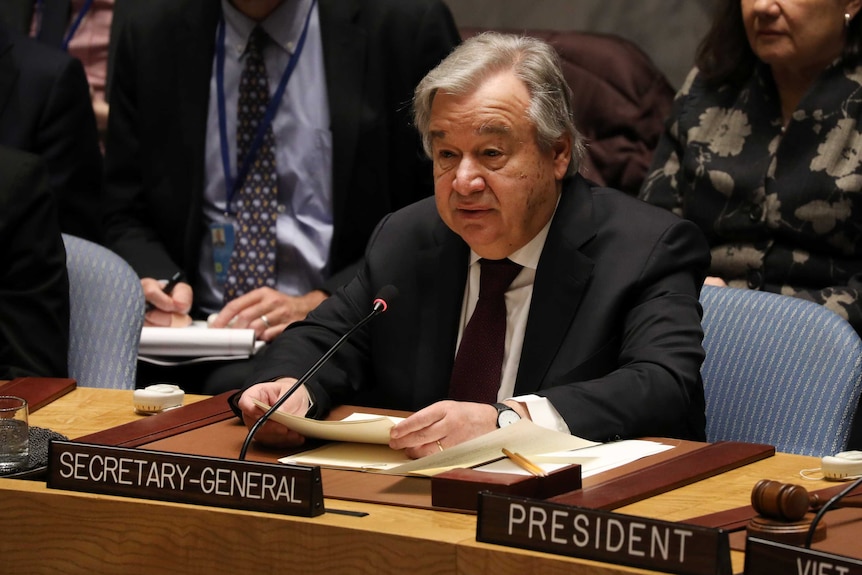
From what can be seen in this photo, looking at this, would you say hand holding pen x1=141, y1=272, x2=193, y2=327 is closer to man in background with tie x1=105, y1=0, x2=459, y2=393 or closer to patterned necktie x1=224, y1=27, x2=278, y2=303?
man in background with tie x1=105, y1=0, x2=459, y2=393

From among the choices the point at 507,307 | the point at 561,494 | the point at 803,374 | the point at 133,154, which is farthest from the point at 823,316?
the point at 133,154

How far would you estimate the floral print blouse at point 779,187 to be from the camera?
337 cm

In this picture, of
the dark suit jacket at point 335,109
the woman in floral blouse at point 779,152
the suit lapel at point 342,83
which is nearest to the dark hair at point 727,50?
the woman in floral blouse at point 779,152

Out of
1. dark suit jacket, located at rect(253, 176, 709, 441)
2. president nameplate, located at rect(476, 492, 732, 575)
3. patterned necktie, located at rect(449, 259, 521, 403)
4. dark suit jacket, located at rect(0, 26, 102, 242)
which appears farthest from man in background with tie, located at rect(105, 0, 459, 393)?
president nameplate, located at rect(476, 492, 732, 575)

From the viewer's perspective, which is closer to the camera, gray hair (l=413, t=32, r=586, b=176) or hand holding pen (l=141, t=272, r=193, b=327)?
gray hair (l=413, t=32, r=586, b=176)

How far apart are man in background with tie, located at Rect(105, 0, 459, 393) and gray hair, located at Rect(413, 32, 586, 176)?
1199 mm

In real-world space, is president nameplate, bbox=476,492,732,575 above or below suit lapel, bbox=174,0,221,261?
below

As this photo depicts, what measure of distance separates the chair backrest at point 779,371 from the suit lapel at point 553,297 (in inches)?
14.5

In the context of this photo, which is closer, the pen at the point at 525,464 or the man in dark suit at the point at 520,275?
the pen at the point at 525,464

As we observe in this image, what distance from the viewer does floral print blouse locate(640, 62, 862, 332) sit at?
11.1 feet

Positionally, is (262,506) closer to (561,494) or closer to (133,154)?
(561,494)

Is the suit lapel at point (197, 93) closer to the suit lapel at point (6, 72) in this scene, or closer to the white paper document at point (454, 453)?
the suit lapel at point (6, 72)

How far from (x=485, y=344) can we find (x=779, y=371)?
586mm

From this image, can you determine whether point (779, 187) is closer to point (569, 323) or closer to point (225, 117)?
point (569, 323)
